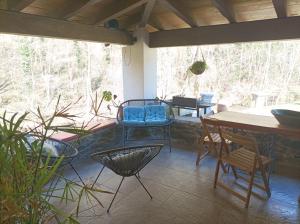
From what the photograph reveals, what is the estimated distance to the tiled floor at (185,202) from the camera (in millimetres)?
2229

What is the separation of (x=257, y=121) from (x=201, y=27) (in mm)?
2035

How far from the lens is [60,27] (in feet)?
11.2

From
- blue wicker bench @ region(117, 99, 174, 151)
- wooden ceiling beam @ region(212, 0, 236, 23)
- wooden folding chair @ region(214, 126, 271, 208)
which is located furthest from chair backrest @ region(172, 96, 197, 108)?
wooden folding chair @ region(214, 126, 271, 208)

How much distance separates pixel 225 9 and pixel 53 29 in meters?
2.48

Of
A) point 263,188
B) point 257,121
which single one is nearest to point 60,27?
point 257,121

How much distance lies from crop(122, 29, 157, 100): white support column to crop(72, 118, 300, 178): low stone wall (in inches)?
30.5

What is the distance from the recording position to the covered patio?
235 centimetres

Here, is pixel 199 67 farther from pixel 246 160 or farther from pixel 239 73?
pixel 239 73

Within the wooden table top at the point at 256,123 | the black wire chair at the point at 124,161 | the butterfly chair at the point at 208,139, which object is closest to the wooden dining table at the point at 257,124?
the wooden table top at the point at 256,123

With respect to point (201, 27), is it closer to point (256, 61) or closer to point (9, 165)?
point (9, 165)

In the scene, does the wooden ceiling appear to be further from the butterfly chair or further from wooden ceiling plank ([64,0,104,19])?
the butterfly chair

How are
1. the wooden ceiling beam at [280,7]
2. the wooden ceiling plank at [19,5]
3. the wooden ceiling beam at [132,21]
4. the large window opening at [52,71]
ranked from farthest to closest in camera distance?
the large window opening at [52,71]
the wooden ceiling beam at [132,21]
the wooden ceiling beam at [280,7]
the wooden ceiling plank at [19,5]

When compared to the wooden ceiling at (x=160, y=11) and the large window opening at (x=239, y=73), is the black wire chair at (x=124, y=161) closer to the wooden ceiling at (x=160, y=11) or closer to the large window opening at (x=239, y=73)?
the wooden ceiling at (x=160, y=11)

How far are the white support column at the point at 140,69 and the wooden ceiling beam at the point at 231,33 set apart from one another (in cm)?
20
